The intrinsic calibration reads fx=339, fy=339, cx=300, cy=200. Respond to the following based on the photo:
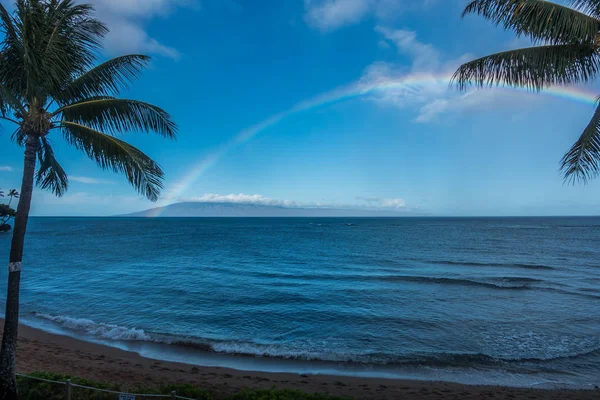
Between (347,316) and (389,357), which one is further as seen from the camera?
(347,316)

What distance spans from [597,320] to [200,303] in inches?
829

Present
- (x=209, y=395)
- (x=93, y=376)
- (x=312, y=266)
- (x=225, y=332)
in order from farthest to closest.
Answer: (x=312, y=266), (x=225, y=332), (x=93, y=376), (x=209, y=395)

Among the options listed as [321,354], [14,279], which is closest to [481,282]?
[321,354]

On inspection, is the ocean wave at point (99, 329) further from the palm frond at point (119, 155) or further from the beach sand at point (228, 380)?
the palm frond at point (119, 155)

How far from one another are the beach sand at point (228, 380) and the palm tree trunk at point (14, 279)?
350cm

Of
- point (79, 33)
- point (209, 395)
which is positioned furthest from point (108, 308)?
point (79, 33)

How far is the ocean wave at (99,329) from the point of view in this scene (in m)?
14.5

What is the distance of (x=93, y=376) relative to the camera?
9.99m

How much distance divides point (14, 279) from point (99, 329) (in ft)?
36.5

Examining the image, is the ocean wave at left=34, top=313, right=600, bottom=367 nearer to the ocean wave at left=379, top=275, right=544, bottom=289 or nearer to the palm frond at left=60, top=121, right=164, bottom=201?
the palm frond at left=60, top=121, right=164, bottom=201

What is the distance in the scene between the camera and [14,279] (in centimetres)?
612

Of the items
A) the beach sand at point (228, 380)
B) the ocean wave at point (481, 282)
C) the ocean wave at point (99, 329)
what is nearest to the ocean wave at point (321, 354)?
the ocean wave at point (99, 329)

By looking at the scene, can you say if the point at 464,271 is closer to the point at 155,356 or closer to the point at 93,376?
the point at 155,356

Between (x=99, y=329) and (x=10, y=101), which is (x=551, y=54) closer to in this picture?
(x=10, y=101)
